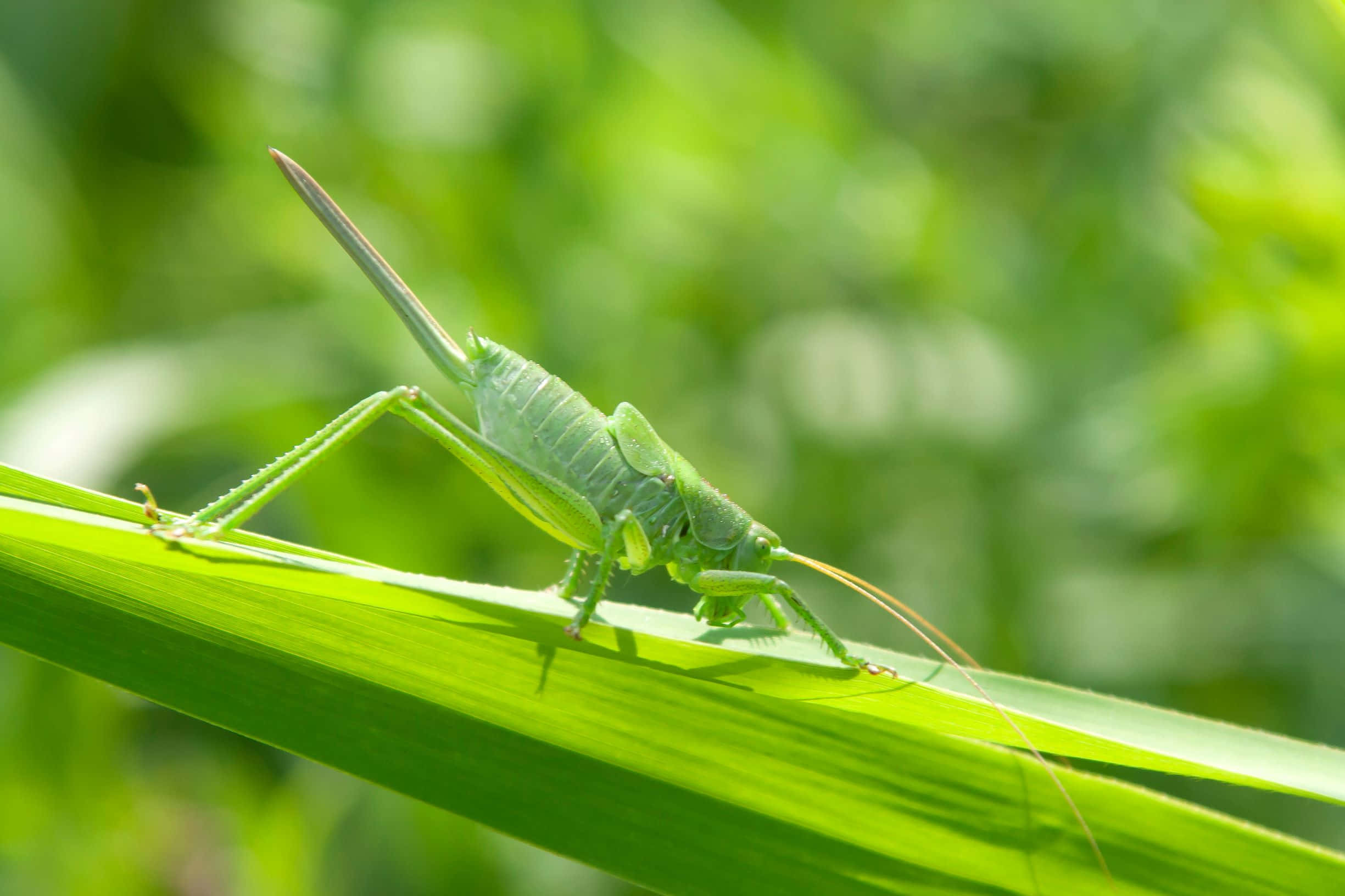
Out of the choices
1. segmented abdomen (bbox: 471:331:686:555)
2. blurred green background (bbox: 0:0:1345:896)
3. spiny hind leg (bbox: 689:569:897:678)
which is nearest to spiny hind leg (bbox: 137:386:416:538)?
segmented abdomen (bbox: 471:331:686:555)

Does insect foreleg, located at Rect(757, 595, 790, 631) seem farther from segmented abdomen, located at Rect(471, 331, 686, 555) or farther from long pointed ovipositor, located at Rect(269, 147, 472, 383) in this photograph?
long pointed ovipositor, located at Rect(269, 147, 472, 383)

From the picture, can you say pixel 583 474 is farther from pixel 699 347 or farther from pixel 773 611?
pixel 699 347

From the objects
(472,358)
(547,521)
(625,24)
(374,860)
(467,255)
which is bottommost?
(374,860)

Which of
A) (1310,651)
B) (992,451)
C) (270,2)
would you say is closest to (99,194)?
(270,2)

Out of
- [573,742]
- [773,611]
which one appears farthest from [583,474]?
[573,742]

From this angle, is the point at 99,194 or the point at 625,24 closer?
the point at 625,24

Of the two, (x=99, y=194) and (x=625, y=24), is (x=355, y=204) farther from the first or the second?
(x=99, y=194)

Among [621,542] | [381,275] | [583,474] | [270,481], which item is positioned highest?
[381,275]
